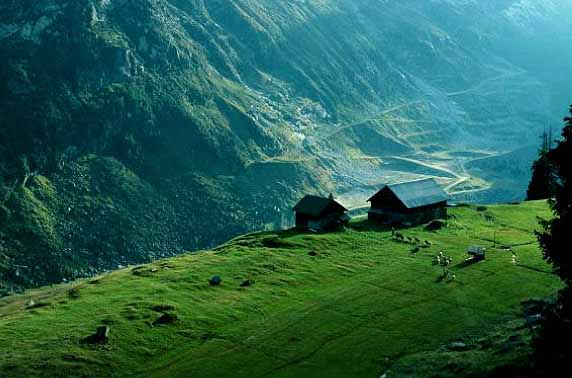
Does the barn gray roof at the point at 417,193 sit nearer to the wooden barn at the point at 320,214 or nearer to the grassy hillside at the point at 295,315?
the wooden barn at the point at 320,214

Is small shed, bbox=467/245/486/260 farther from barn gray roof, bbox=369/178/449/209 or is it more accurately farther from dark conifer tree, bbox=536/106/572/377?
dark conifer tree, bbox=536/106/572/377

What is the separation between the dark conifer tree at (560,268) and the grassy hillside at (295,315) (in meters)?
6.04

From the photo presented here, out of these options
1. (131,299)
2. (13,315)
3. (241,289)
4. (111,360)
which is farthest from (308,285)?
(13,315)

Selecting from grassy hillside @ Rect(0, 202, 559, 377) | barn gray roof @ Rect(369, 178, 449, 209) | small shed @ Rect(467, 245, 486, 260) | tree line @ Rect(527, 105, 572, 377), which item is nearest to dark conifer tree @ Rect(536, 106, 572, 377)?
tree line @ Rect(527, 105, 572, 377)

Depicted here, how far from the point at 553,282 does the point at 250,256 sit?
119 ft

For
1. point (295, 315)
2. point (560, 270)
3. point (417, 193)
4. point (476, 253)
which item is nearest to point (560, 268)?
point (560, 270)

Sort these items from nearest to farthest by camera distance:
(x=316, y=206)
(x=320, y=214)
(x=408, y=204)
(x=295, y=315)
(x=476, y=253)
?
(x=295, y=315) < (x=476, y=253) < (x=320, y=214) < (x=316, y=206) < (x=408, y=204)

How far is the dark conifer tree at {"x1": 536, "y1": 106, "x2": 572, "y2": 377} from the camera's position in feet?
128

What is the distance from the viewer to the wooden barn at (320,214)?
10519cm

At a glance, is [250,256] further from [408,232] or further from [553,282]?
[553,282]

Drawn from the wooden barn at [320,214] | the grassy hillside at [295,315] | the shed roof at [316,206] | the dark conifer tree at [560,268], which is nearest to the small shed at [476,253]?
the grassy hillside at [295,315]

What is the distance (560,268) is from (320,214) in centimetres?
6264

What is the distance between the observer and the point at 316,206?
350 feet

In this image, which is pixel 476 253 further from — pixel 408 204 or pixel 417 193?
pixel 417 193
